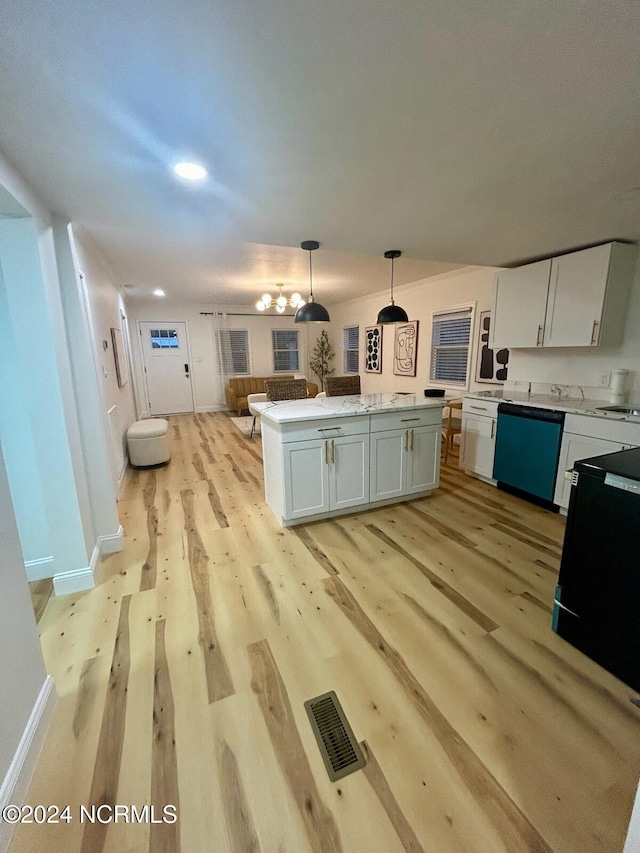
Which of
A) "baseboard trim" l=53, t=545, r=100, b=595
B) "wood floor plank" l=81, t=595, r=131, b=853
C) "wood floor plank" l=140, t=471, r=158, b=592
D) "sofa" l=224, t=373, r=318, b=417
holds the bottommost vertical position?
"wood floor plank" l=81, t=595, r=131, b=853

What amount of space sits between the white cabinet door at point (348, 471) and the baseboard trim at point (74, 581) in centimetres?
177

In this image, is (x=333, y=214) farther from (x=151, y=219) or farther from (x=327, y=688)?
(x=327, y=688)

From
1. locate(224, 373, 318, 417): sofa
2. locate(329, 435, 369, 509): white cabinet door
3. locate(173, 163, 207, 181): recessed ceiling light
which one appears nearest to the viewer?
locate(173, 163, 207, 181): recessed ceiling light

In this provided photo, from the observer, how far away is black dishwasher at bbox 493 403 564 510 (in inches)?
118

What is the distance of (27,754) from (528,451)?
146 inches

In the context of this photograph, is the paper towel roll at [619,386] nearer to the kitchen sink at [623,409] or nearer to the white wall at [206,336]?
the kitchen sink at [623,409]

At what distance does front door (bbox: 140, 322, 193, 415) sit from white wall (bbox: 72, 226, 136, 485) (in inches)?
112

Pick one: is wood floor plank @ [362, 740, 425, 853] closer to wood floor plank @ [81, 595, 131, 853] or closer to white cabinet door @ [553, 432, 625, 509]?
wood floor plank @ [81, 595, 131, 853]

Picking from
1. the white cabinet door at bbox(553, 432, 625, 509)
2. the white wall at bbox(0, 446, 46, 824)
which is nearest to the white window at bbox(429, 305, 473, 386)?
the white cabinet door at bbox(553, 432, 625, 509)

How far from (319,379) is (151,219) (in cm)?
640

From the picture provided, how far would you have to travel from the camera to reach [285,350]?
8562 mm

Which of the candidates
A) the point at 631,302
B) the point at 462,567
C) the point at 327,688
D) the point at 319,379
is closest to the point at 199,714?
the point at 327,688

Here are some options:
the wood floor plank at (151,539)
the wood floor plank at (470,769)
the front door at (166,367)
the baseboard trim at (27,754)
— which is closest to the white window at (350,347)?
the front door at (166,367)

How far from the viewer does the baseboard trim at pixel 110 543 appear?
2566mm
